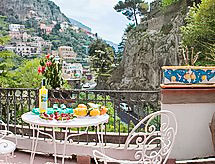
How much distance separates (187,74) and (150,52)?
1583 cm

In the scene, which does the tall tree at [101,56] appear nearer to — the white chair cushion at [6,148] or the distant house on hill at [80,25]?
the distant house on hill at [80,25]

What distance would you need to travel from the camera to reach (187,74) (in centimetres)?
286

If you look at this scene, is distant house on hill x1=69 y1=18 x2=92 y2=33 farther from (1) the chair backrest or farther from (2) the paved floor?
(1) the chair backrest

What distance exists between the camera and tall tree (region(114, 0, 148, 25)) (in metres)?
24.4

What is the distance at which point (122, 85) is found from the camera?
19.9m

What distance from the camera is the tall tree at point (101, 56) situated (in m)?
21.0

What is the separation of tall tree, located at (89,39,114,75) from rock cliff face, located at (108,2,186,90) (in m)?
0.78

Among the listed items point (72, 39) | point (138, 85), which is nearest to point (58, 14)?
point (72, 39)

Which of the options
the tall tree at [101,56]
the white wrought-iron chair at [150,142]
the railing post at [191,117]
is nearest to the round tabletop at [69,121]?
the white wrought-iron chair at [150,142]

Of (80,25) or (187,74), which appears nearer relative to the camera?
(187,74)

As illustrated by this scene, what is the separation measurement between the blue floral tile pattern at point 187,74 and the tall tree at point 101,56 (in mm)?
17563

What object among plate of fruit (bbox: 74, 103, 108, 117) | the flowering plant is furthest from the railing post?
the flowering plant

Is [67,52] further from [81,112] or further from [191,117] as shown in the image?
[81,112]

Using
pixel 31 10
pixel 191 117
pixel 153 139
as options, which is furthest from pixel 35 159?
pixel 31 10
